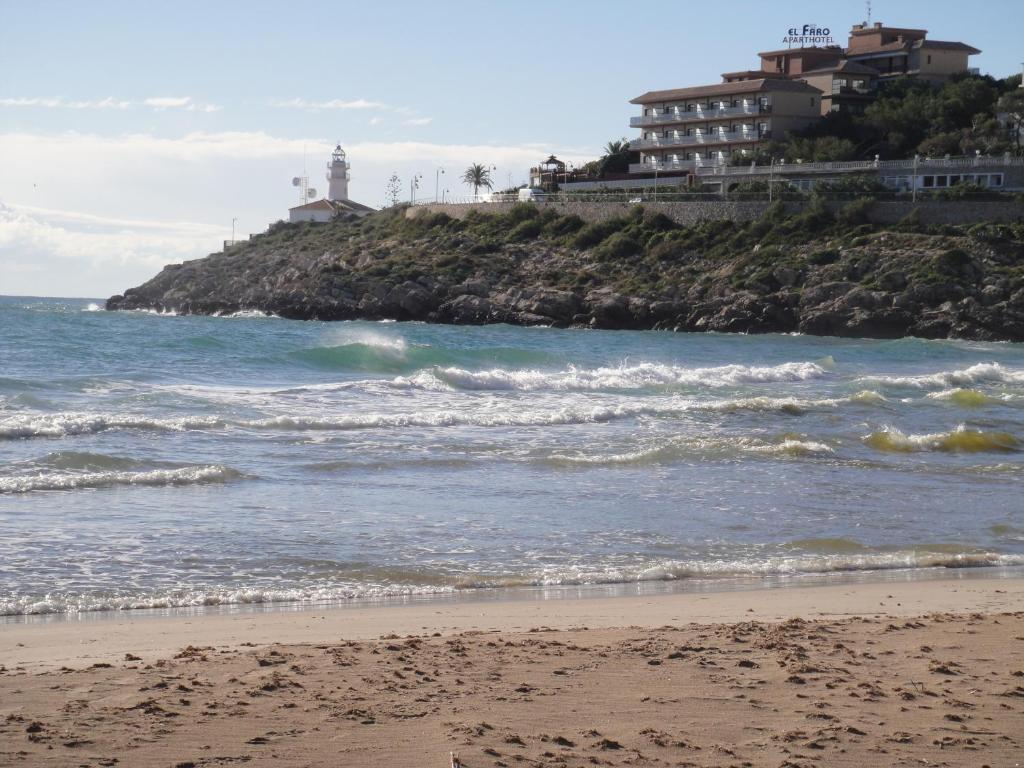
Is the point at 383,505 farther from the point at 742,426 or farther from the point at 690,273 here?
the point at 690,273

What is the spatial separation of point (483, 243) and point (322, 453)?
5650 cm

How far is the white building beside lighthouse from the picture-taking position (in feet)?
333

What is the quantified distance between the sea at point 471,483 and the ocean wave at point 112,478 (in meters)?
0.06

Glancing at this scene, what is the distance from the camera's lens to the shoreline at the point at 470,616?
7594 mm

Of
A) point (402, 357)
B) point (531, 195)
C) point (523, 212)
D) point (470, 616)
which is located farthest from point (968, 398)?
point (531, 195)

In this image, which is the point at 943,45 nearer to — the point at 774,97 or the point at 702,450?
the point at 774,97

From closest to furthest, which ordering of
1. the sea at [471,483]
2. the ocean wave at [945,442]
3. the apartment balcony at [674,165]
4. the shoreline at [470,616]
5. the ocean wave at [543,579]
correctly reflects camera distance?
the shoreline at [470,616] → the ocean wave at [543,579] → the sea at [471,483] → the ocean wave at [945,442] → the apartment balcony at [674,165]

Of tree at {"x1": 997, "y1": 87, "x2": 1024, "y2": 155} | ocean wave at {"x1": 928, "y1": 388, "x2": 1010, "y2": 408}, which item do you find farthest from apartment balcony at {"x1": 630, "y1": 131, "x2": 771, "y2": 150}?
ocean wave at {"x1": 928, "y1": 388, "x2": 1010, "y2": 408}

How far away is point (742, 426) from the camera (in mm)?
22703

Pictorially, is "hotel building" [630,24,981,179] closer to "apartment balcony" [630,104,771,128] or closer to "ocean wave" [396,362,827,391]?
"apartment balcony" [630,104,771,128]

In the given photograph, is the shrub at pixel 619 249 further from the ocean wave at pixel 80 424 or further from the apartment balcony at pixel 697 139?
the ocean wave at pixel 80 424

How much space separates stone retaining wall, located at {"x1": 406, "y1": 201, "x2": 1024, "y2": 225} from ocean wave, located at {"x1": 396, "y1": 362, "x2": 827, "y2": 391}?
2862 centimetres

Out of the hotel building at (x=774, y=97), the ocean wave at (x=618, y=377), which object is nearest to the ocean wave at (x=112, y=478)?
the ocean wave at (x=618, y=377)

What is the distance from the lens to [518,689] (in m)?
6.47
